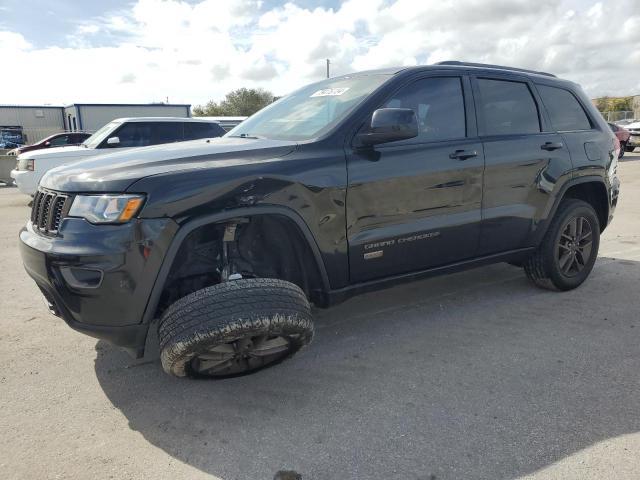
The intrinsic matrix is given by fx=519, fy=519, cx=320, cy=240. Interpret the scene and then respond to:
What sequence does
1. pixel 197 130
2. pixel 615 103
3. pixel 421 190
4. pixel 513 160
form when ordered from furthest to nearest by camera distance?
pixel 615 103, pixel 197 130, pixel 513 160, pixel 421 190

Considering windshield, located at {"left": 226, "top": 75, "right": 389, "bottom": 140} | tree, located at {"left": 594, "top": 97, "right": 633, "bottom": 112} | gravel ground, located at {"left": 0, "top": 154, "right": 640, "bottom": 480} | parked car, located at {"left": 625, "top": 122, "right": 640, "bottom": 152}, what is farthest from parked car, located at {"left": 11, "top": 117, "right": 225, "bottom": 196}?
tree, located at {"left": 594, "top": 97, "right": 633, "bottom": 112}

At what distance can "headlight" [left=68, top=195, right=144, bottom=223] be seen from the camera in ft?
8.00

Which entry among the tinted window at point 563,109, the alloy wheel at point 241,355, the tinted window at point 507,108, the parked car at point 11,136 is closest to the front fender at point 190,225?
the alloy wheel at point 241,355

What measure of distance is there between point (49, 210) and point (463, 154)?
8.44 ft

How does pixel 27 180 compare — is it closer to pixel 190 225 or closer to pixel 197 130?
pixel 197 130

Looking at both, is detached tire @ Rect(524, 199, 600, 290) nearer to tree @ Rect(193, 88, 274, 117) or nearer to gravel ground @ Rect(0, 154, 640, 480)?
gravel ground @ Rect(0, 154, 640, 480)

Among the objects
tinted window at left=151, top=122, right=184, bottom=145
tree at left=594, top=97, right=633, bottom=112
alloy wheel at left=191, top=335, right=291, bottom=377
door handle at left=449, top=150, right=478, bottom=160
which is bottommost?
alloy wheel at left=191, top=335, right=291, bottom=377

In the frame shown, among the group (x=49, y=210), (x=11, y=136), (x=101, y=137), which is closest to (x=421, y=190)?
(x=49, y=210)

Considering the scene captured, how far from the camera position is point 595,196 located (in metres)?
4.67

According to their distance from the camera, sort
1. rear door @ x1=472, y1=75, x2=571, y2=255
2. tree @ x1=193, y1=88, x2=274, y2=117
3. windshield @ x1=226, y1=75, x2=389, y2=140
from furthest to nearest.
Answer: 1. tree @ x1=193, y1=88, x2=274, y2=117
2. rear door @ x1=472, y1=75, x2=571, y2=255
3. windshield @ x1=226, y1=75, x2=389, y2=140

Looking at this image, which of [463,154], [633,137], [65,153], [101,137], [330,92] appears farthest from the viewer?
[633,137]

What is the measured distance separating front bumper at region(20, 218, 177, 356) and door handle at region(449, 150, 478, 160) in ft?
6.41

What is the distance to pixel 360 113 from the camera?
3.20 meters

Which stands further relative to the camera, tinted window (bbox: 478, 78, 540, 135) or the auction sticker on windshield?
tinted window (bbox: 478, 78, 540, 135)
